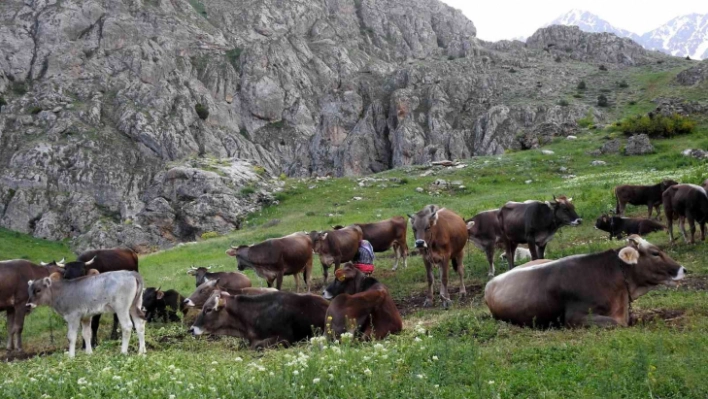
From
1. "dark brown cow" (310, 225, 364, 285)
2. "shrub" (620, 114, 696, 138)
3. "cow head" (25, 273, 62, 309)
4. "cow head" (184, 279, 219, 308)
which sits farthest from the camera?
"shrub" (620, 114, 696, 138)

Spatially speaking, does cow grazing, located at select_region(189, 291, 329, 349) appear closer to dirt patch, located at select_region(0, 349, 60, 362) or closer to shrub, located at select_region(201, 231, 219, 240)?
dirt patch, located at select_region(0, 349, 60, 362)

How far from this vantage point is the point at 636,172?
32.6m

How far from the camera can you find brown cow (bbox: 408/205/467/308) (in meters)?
14.3

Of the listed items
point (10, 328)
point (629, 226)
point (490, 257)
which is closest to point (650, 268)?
point (490, 257)

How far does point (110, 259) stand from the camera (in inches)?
687

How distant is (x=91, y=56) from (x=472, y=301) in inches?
4310

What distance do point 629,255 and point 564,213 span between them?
18.9 ft

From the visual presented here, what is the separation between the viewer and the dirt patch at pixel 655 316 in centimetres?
954

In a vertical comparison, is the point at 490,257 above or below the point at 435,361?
below

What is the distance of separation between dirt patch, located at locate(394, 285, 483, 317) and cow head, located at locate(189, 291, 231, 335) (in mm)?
4140

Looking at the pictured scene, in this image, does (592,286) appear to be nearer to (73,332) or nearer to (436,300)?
(436,300)

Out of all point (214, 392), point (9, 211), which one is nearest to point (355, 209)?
point (214, 392)

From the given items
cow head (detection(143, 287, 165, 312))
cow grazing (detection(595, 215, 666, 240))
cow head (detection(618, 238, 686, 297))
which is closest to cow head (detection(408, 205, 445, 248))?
cow head (detection(618, 238, 686, 297))

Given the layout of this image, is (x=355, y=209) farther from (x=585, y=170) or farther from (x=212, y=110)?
(x=212, y=110)
